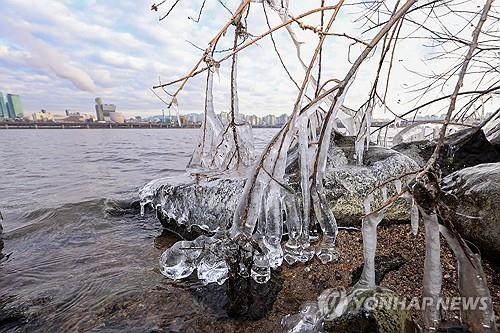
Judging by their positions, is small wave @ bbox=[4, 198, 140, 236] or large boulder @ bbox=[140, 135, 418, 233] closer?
large boulder @ bbox=[140, 135, 418, 233]

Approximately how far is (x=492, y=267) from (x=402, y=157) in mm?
2132

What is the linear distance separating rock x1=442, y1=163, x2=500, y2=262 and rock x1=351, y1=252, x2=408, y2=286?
675mm

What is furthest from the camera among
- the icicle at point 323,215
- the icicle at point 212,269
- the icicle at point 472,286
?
the icicle at point 212,269

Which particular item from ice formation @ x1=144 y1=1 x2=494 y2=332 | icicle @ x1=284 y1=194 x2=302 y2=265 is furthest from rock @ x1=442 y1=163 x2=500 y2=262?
icicle @ x1=284 y1=194 x2=302 y2=265

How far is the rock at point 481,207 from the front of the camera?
2594 millimetres

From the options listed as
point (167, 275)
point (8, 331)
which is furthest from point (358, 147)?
point (8, 331)

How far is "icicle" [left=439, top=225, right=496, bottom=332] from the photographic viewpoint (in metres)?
1.61

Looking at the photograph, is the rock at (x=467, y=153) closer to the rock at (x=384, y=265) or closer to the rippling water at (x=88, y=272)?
the rock at (x=384, y=265)

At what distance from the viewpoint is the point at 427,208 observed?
1.59m

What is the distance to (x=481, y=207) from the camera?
2.69m

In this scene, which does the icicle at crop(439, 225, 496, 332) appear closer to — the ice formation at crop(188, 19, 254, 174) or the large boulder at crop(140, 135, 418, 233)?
the ice formation at crop(188, 19, 254, 174)

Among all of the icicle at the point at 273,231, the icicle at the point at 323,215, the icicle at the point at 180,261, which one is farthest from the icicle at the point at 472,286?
the icicle at the point at 180,261

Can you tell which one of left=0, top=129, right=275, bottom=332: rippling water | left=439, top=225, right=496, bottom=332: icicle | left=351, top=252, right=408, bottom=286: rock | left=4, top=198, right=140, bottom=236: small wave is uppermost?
left=439, top=225, right=496, bottom=332: icicle

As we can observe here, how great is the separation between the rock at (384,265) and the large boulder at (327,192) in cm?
92
